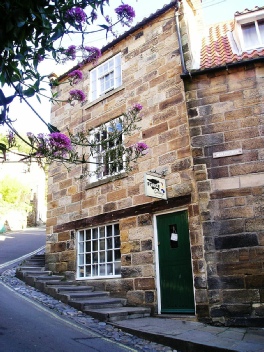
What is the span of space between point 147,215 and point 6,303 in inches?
146

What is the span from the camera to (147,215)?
327 inches

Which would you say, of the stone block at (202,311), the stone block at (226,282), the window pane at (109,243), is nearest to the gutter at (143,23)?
the window pane at (109,243)

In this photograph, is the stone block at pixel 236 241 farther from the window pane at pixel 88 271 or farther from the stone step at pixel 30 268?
the stone step at pixel 30 268

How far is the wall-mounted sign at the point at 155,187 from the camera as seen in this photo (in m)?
7.37

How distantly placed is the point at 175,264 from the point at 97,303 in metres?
1.98

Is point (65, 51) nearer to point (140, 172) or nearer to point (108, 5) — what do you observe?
point (108, 5)

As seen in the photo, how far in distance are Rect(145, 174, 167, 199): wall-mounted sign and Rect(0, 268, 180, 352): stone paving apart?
2822 millimetres

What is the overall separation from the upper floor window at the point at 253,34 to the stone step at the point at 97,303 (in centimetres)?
771

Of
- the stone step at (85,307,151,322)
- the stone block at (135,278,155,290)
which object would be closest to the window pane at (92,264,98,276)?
the stone block at (135,278,155,290)

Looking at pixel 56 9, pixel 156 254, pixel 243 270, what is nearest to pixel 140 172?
pixel 156 254

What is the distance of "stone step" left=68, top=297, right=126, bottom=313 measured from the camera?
7.33 meters

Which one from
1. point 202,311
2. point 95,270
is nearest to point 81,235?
point 95,270

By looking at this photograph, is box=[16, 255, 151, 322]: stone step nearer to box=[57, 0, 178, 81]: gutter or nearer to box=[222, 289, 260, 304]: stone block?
box=[222, 289, 260, 304]: stone block

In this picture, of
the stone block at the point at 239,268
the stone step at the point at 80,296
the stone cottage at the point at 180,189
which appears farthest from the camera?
the stone step at the point at 80,296
